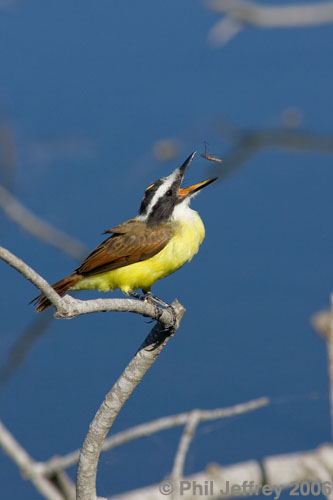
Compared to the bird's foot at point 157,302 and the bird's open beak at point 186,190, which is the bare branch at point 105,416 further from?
the bird's open beak at point 186,190

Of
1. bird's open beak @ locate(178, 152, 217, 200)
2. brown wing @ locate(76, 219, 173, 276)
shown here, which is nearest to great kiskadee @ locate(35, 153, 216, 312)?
brown wing @ locate(76, 219, 173, 276)

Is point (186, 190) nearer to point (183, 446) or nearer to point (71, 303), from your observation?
point (183, 446)

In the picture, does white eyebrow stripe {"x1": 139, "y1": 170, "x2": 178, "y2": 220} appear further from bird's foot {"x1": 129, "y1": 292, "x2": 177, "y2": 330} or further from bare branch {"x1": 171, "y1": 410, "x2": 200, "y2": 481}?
bare branch {"x1": 171, "y1": 410, "x2": 200, "y2": 481}

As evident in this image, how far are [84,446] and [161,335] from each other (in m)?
A: 0.60

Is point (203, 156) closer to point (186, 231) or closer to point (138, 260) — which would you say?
point (186, 231)

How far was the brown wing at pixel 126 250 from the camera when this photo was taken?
172 inches

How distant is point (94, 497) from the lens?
305cm

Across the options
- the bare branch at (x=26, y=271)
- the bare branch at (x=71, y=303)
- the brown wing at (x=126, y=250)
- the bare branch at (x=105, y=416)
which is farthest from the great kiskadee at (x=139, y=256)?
the bare branch at (x=26, y=271)

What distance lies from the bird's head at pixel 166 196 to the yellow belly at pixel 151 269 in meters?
0.23

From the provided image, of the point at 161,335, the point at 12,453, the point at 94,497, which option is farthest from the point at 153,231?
the point at 94,497

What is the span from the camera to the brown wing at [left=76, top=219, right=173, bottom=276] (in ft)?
14.3

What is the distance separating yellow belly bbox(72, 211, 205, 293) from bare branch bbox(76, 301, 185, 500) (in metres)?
1.09

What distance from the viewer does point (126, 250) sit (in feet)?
14.5

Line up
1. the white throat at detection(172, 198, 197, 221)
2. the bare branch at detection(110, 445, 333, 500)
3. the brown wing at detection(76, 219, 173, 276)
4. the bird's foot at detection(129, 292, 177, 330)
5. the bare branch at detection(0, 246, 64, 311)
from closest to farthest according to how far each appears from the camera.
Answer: the bare branch at detection(0, 246, 64, 311) → the bird's foot at detection(129, 292, 177, 330) → the bare branch at detection(110, 445, 333, 500) → the brown wing at detection(76, 219, 173, 276) → the white throat at detection(172, 198, 197, 221)
